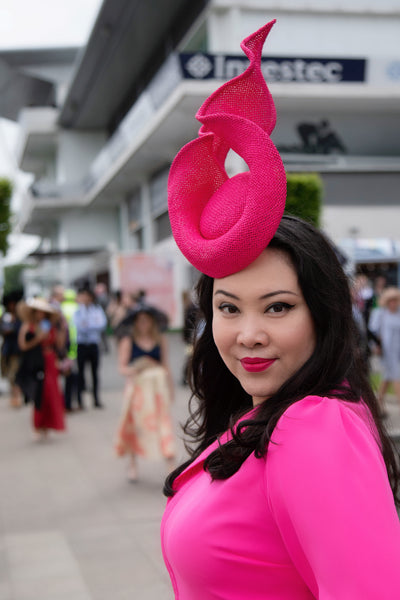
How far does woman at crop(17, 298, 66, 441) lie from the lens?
8680mm

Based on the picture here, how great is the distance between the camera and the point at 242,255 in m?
1.25

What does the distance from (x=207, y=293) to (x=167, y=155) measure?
25127mm

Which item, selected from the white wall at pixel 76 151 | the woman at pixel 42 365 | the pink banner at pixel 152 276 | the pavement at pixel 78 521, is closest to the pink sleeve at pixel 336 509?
the pavement at pixel 78 521

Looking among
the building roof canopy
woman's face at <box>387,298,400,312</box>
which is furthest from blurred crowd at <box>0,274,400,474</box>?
the building roof canopy

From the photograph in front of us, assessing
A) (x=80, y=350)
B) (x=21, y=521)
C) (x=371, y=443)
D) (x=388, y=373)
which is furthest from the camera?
(x=80, y=350)

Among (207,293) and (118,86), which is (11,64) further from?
(207,293)

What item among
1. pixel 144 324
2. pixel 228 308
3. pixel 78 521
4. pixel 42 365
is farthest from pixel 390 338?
pixel 228 308

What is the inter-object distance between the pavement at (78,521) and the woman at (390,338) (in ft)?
1.53

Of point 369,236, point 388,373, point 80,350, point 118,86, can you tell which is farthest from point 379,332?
point 118,86

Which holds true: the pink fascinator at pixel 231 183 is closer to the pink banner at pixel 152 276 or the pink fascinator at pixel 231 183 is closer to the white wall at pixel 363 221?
the pink banner at pixel 152 276

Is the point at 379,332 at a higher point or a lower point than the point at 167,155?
lower

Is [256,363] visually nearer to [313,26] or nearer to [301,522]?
[301,522]

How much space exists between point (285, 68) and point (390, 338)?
13.0 meters

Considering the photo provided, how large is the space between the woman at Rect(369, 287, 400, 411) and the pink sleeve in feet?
24.7
